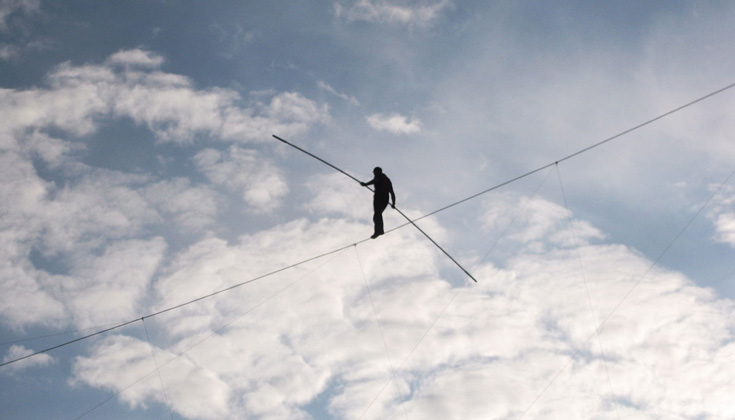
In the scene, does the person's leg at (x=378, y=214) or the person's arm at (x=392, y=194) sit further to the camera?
the person's arm at (x=392, y=194)

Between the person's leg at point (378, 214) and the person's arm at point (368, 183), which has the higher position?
the person's arm at point (368, 183)

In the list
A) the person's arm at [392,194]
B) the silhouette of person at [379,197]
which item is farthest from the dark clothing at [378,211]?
the person's arm at [392,194]

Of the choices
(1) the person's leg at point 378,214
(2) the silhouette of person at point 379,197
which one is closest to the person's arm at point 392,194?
(2) the silhouette of person at point 379,197

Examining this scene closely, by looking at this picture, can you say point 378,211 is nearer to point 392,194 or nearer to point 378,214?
point 378,214

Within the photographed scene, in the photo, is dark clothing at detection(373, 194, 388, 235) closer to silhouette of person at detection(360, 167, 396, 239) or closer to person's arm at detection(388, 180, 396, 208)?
silhouette of person at detection(360, 167, 396, 239)

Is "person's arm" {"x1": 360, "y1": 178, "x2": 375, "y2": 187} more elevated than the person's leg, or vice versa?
"person's arm" {"x1": 360, "y1": 178, "x2": 375, "y2": 187}

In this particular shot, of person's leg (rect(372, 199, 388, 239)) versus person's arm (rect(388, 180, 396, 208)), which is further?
person's arm (rect(388, 180, 396, 208))

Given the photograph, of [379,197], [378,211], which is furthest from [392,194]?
[378,211]

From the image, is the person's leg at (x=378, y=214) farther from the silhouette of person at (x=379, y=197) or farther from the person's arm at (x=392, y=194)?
the person's arm at (x=392, y=194)

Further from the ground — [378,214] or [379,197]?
[379,197]

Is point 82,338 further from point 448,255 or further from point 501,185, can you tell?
point 501,185

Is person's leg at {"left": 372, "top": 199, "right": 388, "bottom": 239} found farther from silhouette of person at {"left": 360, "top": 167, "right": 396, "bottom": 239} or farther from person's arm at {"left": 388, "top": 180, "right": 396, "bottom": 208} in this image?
person's arm at {"left": 388, "top": 180, "right": 396, "bottom": 208}

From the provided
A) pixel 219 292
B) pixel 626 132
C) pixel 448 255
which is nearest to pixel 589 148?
pixel 626 132

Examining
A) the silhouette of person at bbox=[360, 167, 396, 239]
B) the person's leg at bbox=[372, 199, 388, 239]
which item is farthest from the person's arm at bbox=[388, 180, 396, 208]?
the person's leg at bbox=[372, 199, 388, 239]
